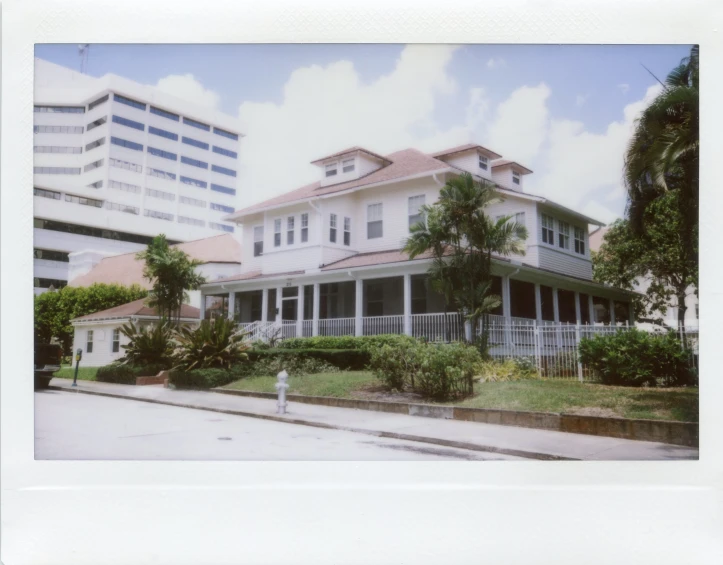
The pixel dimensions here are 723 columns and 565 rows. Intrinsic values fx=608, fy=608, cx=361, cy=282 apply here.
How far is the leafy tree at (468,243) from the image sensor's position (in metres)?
9.11

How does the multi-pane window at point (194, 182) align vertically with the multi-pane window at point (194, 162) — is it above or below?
below

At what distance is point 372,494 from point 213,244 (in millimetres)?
4545

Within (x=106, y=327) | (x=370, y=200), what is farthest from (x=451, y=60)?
(x=106, y=327)

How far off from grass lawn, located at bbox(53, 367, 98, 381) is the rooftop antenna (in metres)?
3.82

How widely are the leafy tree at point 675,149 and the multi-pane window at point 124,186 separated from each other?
6.54 meters

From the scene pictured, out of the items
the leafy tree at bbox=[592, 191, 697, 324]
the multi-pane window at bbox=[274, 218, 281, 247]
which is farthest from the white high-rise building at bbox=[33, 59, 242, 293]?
the leafy tree at bbox=[592, 191, 697, 324]

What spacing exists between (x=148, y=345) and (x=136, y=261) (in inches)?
51.7

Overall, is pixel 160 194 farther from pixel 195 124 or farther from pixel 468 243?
pixel 468 243

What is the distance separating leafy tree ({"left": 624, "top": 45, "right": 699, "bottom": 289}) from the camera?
24.1 ft

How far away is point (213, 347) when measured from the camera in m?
9.65

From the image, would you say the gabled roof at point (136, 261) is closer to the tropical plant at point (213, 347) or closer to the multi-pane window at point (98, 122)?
the tropical plant at point (213, 347)

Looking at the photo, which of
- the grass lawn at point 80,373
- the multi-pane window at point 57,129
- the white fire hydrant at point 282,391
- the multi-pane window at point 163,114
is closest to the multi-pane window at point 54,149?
the multi-pane window at point 57,129

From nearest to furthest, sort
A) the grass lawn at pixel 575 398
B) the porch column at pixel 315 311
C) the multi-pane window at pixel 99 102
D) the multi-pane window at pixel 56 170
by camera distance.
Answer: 1. the grass lawn at pixel 575 398
2. the multi-pane window at pixel 56 170
3. the multi-pane window at pixel 99 102
4. the porch column at pixel 315 311

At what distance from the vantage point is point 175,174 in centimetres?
878
